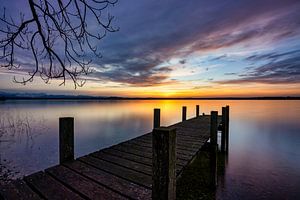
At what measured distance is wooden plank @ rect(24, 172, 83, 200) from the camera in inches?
115

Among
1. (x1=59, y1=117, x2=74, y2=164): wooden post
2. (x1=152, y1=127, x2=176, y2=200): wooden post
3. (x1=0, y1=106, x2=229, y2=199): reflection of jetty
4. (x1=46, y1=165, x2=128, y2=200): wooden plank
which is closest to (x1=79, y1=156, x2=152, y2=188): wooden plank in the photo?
(x1=0, y1=106, x2=229, y2=199): reflection of jetty

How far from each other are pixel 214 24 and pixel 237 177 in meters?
9.59

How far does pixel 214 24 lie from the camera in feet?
42.0

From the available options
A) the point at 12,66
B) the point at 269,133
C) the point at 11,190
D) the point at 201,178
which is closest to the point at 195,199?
the point at 201,178

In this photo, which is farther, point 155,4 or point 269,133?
point 269,133

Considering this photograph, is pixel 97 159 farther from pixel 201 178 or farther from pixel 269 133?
pixel 269 133

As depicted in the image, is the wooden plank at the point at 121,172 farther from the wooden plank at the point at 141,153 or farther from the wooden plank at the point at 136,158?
the wooden plank at the point at 141,153

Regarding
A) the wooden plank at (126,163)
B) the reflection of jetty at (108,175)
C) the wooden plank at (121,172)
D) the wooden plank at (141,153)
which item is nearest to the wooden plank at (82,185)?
the reflection of jetty at (108,175)

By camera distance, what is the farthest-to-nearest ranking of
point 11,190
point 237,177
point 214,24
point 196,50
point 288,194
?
point 196,50 → point 214,24 → point 237,177 → point 288,194 → point 11,190

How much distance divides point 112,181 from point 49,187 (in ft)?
3.41

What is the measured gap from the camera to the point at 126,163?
4.55 m

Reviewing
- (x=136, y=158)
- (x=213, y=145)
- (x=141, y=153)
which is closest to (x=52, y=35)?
(x=136, y=158)

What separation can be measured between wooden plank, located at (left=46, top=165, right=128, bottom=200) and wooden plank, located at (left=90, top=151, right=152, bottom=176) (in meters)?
1.04

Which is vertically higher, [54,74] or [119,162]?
[54,74]
